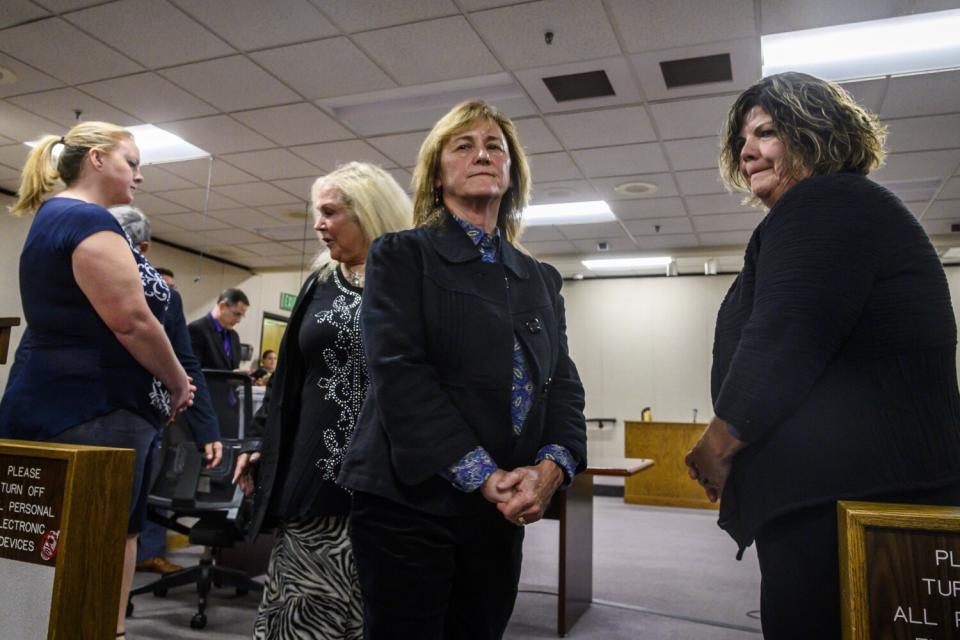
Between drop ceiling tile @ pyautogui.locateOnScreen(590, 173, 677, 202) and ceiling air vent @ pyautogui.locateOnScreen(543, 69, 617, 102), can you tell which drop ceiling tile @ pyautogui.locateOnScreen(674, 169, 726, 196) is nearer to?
drop ceiling tile @ pyautogui.locateOnScreen(590, 173, 677, 202)

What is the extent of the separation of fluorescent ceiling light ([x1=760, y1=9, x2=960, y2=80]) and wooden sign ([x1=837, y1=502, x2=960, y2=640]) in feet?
11.4

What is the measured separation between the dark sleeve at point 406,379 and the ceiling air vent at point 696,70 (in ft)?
11.0

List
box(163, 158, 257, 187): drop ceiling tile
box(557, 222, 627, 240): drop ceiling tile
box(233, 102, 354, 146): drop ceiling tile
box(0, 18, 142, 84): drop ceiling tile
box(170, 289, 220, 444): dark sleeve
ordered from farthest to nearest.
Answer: box(557, 222, 627, 240): drop ceiling tile < box(163, 158, 257, 187): drop ceiling tile < box(233, 102, 354, 146): drop ceiling tile < box(0, 18, 142, 84): drop ceiling tile < box(170, 289, 220, 444): dark sleeve

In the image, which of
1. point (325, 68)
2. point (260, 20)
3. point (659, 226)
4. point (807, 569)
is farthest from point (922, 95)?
point (807, 569)

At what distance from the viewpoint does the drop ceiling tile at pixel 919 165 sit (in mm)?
5113

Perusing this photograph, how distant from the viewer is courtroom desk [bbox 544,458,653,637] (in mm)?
2789

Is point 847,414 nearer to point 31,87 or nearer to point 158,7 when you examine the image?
point 158,7

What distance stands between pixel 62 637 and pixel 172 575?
7.32 ft

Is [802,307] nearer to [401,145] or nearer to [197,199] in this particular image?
[401,145]

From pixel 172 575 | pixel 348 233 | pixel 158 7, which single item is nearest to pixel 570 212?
pixel 158 7

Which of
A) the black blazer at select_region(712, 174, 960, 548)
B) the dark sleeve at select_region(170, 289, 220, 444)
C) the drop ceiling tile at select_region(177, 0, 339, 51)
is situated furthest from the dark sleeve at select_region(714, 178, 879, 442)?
the drop ceiling tile at select_region(177, 0, 339, 51)

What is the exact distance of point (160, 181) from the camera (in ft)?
20.5

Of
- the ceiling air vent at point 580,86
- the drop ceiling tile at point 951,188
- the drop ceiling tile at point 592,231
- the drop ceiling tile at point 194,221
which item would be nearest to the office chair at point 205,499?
the ceiling air vent at point 580,86

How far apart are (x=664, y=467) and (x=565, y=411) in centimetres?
706
